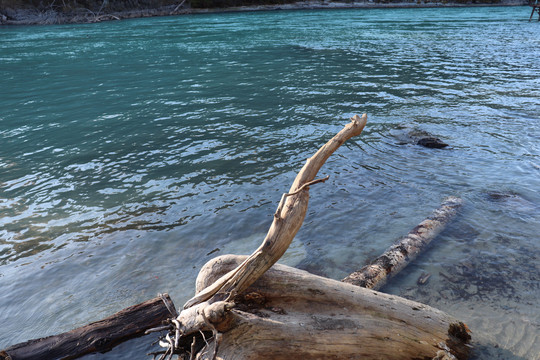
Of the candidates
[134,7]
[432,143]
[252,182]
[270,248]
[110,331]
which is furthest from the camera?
[134,7]

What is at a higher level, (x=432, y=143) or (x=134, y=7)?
(x=134, y=7)

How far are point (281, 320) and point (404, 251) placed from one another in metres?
3.12

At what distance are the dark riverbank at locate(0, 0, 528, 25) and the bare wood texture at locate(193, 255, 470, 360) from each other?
200 feet

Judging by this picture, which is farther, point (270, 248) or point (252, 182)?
point (252, 182)

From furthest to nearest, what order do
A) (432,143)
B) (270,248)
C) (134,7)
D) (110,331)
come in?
(134,7) < (432,143) < (110,331) < (270,248)

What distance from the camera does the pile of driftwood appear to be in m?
3.19

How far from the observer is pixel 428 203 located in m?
7.70

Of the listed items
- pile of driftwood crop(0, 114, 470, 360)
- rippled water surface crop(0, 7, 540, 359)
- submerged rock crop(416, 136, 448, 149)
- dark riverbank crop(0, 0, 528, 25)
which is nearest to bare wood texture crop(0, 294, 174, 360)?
pile of driftwood crop(0, 114, 470, 360)

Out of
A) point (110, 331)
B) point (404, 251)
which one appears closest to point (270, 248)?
point (110, 331)

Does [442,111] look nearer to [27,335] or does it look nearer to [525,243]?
[525,243]

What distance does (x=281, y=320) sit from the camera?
3.38 metres

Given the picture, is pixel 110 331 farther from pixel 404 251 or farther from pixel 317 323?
pixel 404 251

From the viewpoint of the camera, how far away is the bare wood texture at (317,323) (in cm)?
320

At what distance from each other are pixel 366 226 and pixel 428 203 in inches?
56.7
